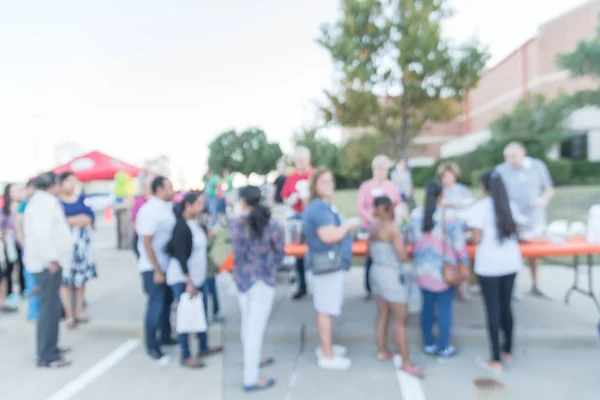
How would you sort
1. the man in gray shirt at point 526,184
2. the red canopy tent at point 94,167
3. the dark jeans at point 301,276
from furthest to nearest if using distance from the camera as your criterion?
1. the red canopy tent at point 94,167
2. the dark jeans at point 301,276
3. the man in gray shirt at point 526,184

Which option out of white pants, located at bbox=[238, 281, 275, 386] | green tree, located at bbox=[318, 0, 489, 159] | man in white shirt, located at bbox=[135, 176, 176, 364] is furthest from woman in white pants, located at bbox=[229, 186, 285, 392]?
green tree, located at bbox=[318, 0, 489, 159]

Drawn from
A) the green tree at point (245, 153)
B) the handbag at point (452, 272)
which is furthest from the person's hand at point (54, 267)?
the green tree at point (245, 153)

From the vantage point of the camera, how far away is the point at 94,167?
10.8m

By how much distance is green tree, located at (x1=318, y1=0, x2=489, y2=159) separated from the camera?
1866cm

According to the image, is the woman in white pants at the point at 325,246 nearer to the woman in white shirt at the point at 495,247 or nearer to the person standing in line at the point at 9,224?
the woman in white shirt at the point at 495,247

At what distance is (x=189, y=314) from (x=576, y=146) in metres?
38.4

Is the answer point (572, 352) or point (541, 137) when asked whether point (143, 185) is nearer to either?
point (572, 352)

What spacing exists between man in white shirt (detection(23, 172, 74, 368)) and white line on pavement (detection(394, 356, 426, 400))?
3.13m

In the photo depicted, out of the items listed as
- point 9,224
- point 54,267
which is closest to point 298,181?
point 54,267

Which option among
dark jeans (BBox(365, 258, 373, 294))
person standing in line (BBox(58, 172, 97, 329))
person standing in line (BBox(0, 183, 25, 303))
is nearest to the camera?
person standing in line (BBox(58, 172, 97, 329))

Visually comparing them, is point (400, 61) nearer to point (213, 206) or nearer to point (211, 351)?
point (213, 206)

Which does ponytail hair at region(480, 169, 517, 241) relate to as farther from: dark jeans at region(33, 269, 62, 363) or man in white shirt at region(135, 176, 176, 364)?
dark jeans at region(33, 269, 62, 363)

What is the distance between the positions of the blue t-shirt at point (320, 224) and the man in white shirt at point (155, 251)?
132 centimetres

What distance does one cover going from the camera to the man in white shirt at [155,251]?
165 inches
